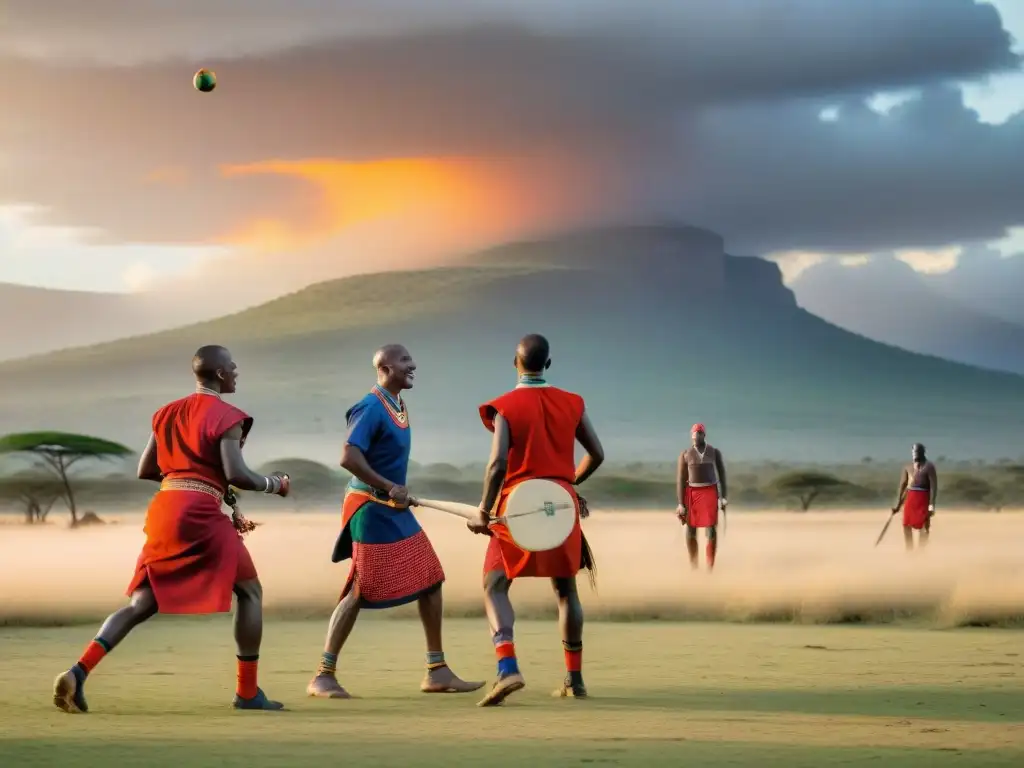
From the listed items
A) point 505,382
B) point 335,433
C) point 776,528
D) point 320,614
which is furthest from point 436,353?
point 320,614

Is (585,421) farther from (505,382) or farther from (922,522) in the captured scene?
(505,382)

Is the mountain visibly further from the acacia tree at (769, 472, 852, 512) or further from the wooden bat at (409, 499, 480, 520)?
the wooden bat at (409, 499, 480, 520)

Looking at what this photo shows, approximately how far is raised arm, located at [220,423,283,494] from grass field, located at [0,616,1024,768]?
126 cm

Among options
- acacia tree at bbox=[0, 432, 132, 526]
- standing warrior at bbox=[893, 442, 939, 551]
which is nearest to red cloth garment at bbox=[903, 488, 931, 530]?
standing warrior at bbox=[893, 442, 939, 551]

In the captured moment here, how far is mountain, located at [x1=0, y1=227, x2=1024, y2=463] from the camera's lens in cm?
17375

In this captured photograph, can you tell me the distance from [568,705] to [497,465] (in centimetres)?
141

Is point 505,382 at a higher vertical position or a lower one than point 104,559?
higher

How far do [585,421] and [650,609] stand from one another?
695cm

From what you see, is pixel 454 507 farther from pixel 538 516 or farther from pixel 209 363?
pixel 209 363

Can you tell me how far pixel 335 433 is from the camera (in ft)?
563

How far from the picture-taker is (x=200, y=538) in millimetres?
10773

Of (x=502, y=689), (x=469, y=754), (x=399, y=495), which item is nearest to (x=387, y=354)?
(x=399, y=495)

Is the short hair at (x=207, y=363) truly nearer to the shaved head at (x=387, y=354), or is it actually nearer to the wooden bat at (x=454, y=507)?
the shaved head at (x=387, y=354)

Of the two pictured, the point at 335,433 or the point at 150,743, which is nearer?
the point at 150,743
